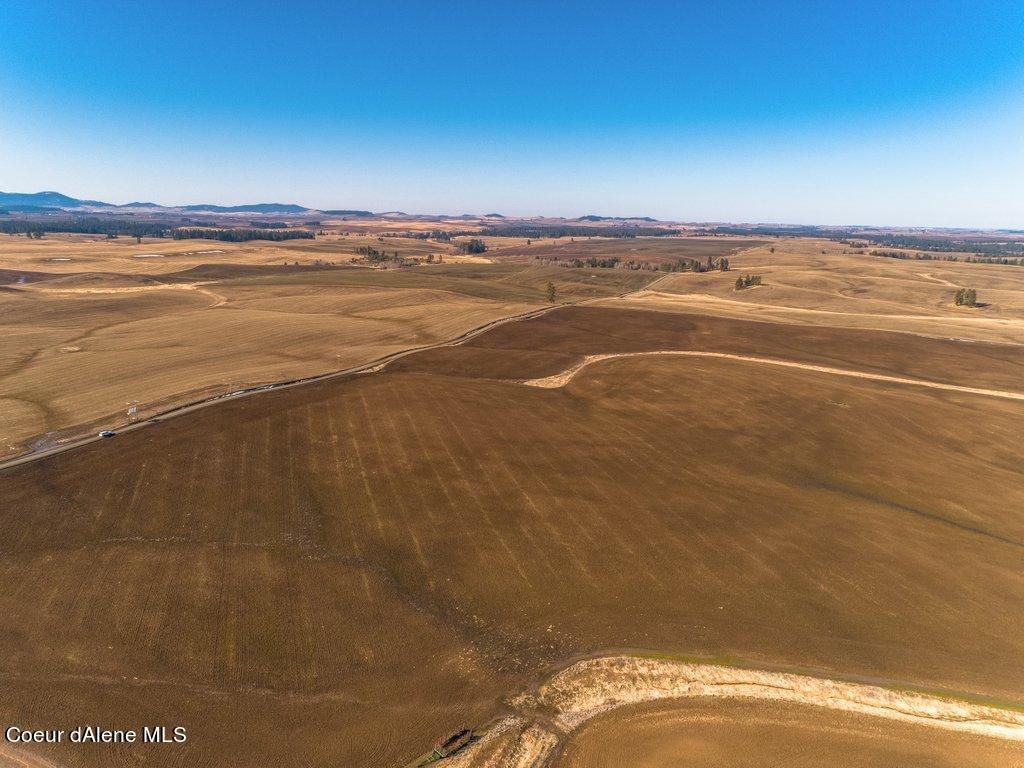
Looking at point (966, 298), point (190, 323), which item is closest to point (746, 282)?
point (966, 298)

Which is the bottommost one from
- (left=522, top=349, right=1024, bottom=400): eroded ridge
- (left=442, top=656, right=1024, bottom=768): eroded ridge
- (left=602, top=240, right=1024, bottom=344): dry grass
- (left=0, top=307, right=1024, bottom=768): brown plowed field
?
(left=442, top=656, right=1024, bottom=768): eroded ridge

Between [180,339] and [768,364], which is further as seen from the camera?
[180,339]

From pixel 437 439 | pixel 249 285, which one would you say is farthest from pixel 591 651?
pixel 249 285

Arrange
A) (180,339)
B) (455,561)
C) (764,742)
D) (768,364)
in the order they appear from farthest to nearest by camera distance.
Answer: (180,339) → (768,364) → (455,561) → (764,742)

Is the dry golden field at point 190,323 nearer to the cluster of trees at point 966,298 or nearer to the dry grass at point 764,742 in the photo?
the dry grass at point 764,742

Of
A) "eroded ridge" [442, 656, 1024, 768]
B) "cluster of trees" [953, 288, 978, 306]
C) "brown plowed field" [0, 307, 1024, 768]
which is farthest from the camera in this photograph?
"cluster of trees" [953, 288, 978, 306]

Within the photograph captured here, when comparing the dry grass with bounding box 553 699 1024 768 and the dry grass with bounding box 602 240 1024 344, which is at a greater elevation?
the dry grass with bounding box 602 240 1024 344

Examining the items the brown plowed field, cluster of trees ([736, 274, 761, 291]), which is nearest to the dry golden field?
the brown plowed field

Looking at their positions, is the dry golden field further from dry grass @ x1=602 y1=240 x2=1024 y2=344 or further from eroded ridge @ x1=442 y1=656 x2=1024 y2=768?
eroded ridge @ x1=442 y1=656 x2=1024 y2=768

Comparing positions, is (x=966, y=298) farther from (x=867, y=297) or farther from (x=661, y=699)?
(x=661, y=699)
